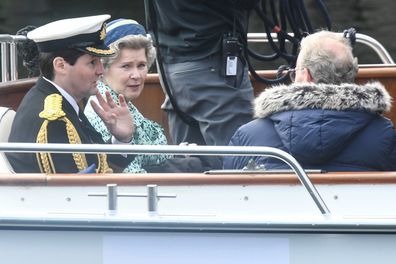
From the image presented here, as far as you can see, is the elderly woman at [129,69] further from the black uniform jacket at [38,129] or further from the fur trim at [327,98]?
the fur trim at [327,98]

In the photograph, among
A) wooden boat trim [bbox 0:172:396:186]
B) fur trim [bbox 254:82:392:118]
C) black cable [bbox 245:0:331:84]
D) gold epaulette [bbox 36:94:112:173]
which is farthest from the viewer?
black cable [bbox 245:0:331:84]

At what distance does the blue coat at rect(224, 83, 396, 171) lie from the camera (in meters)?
3.18

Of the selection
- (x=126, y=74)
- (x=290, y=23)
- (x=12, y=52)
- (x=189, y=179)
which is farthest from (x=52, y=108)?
(x=12, y=52)

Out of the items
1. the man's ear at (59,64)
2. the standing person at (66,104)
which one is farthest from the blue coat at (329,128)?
the man's ear at (59,64)

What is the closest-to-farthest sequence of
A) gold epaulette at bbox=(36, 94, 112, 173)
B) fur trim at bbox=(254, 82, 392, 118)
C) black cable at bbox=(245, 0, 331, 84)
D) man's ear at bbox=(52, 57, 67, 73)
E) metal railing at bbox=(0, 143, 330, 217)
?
metal railing at bbox=(0, 143, 330, 217) → fur trim at bbox=(254, 82, 392, 118) → gold epaulette at bbox=(36, 94, 112, 173) → man's ear at bbox=(52, 57, 67, 73) → black cable at bbox=(245, 0, 331, 84)

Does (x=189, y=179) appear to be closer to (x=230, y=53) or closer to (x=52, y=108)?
(x=52, y=108)

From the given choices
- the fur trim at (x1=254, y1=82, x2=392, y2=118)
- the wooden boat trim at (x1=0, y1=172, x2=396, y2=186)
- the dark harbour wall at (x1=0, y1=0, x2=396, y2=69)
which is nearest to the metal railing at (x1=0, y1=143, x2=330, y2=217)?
the wooden boat trim at (x1=0, y1=172, x2=396, y2=186)

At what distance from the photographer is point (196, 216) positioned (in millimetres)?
3090

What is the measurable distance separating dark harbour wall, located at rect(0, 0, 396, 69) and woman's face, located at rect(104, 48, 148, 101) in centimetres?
787

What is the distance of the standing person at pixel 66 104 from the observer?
338cm

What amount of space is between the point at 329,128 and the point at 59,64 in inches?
33.5

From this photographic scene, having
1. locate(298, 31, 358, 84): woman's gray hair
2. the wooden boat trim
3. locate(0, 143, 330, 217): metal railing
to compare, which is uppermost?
locate(298, 31, 358, 84): woman's gray hair

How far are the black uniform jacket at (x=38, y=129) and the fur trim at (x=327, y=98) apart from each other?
0.57 metres

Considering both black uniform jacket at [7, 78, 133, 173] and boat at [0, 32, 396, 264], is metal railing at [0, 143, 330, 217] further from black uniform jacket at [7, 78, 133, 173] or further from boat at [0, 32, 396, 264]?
black uniform jacket at [7, 78, 133, 173]
